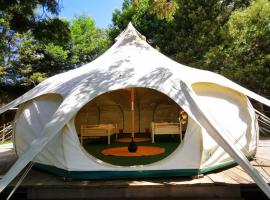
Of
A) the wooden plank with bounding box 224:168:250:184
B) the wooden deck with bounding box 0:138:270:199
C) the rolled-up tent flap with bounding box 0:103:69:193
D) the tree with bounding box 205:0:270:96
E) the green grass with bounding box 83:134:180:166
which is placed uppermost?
the tree with bounding box 205:0:270:96

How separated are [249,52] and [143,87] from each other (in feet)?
25.2

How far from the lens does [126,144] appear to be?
28.0 feet

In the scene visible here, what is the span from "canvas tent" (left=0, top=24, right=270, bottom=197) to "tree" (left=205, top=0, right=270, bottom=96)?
5466mm

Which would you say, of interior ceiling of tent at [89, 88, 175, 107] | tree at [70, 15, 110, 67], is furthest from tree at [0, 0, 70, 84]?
tree at [70, 15, 110, 67]

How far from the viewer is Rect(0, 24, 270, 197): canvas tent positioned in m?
4.62

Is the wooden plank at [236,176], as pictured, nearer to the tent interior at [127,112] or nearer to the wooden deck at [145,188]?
the wooden deck at [145,188]

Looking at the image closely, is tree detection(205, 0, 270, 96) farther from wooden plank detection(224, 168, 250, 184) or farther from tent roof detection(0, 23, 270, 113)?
wooden plank detection(224, 168, 250, 184)

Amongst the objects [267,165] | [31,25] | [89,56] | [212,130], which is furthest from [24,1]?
[89,56]

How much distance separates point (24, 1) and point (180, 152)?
443cm

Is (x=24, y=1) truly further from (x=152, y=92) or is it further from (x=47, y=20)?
(x=152, y=92)

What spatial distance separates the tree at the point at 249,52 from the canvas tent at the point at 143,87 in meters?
5.47

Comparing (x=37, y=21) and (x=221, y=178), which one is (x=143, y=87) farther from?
(x=37, y=21)

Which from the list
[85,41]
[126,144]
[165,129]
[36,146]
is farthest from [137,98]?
[85,41]

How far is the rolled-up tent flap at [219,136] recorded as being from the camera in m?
3.91
